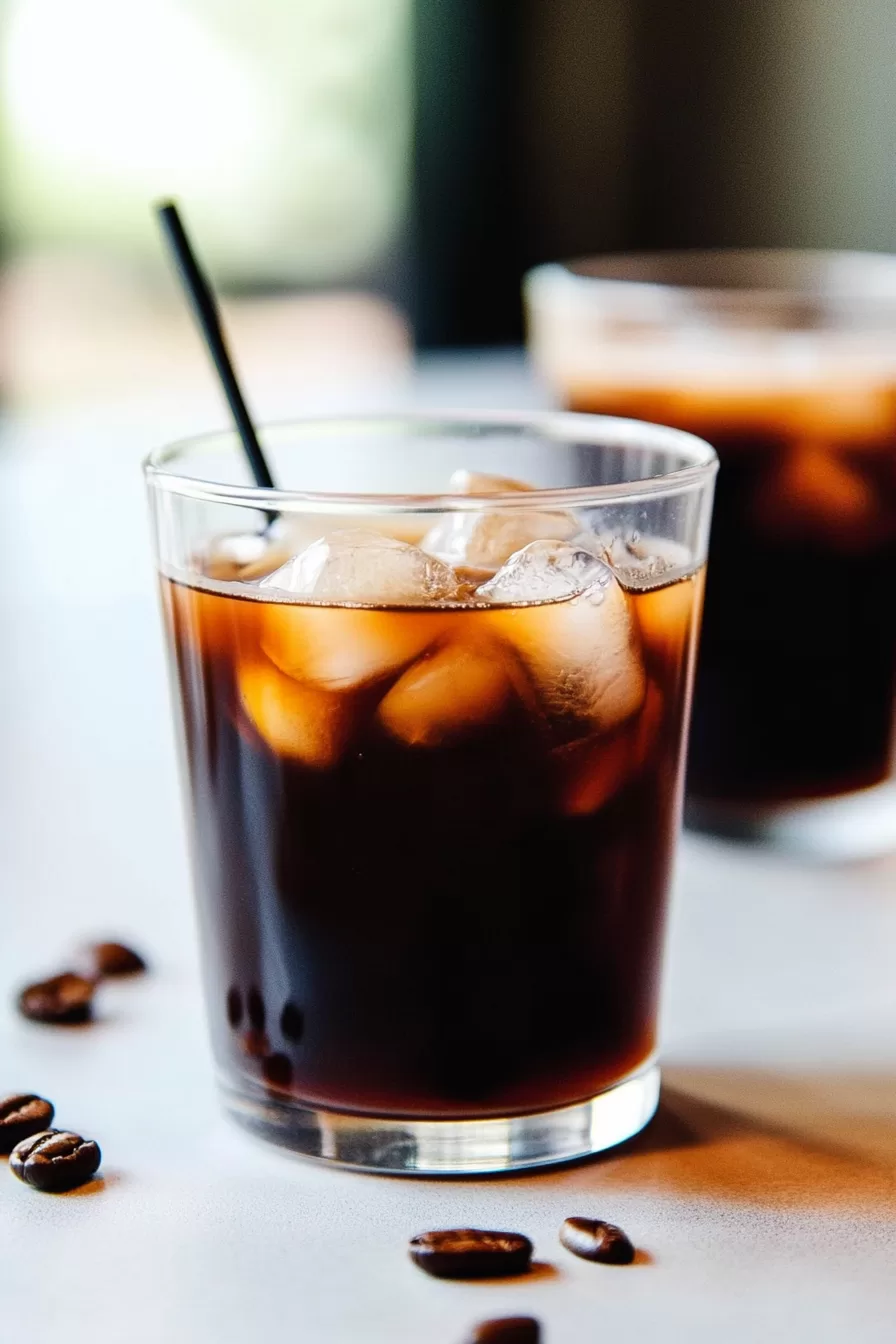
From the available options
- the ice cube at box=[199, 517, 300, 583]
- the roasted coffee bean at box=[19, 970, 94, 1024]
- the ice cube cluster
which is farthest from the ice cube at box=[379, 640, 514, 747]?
the roasted coffee bean at box=[19, 970, 94, 1024]

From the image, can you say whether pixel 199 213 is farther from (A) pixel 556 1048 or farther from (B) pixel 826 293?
(A) pixel 556 1048

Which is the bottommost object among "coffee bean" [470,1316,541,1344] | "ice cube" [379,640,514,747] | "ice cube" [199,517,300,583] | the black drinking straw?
"coffee bean" [470,1316,541,1344]

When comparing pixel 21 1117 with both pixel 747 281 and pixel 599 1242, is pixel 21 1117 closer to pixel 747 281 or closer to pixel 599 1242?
pixel 599 1242

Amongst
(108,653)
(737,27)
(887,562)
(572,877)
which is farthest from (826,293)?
(737,27)

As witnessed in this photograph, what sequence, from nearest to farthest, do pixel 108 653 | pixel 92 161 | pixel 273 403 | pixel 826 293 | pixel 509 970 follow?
pixel 509 970, pixel 826 293, pixel 108 653, pixel 273 403, pixel 92 161

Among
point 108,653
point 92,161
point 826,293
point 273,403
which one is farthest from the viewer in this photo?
point 92,161

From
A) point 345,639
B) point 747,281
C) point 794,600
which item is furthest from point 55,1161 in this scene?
point 747,281

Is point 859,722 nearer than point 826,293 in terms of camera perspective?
Yes

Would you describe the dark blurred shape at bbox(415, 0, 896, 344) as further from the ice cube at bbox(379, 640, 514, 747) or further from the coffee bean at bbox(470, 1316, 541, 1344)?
the coffee bean at bbox(470, 1316, 541, 1344)
